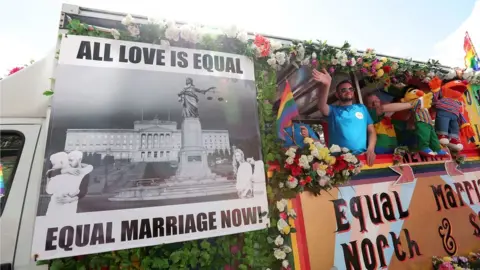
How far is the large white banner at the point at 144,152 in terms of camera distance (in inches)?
67.7

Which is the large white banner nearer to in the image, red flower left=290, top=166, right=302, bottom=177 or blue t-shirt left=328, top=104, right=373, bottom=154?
red flower left=290, top=166, right=302, bottom=177

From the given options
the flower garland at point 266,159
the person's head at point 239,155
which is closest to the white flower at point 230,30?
the flower garland at point 266,159

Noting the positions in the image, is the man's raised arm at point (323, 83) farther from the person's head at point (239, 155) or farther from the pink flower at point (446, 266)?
the pink flower at point (446, 266)

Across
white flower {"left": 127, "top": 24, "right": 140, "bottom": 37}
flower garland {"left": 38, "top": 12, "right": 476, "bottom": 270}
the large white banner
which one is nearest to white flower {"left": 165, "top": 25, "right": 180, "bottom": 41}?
flower garland {"left": 38, "top": 12, "right": 476, "bottom": 270}

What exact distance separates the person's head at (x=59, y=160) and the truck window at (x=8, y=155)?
439mm

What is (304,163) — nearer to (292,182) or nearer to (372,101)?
(292,182)

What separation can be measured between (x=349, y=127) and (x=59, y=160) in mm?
3087

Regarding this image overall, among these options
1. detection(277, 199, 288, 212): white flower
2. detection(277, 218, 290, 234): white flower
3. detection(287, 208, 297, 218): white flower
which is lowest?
detection(277, 218, 290, 234): white flower

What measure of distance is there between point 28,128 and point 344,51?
11.6 feet

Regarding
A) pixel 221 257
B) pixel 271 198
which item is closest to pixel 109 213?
pixel 221 257

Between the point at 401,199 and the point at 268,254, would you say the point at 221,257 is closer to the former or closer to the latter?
the point at 268,254

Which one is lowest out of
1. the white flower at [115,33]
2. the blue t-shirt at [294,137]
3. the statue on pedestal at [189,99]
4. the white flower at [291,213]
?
the white flower at [291,213]

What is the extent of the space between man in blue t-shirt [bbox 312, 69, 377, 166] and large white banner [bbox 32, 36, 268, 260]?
1.19m

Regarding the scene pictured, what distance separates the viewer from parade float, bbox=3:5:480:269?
6.45 ft
